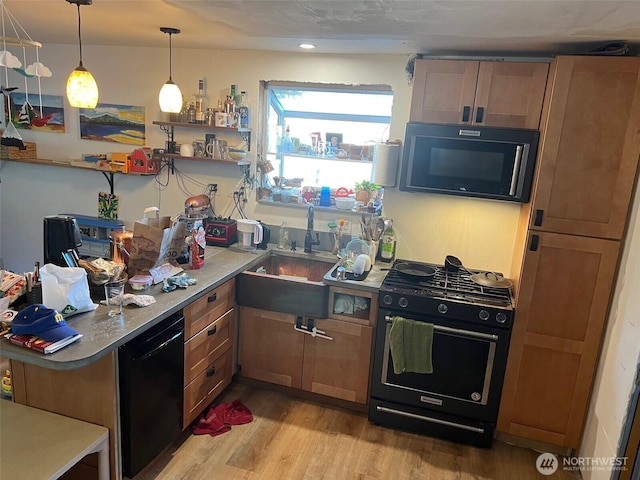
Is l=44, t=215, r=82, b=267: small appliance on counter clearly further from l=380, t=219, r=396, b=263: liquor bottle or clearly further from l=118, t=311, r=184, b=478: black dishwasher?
l=380, t=219, r=396, b=263: liquor bottle

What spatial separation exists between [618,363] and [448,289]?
91cm

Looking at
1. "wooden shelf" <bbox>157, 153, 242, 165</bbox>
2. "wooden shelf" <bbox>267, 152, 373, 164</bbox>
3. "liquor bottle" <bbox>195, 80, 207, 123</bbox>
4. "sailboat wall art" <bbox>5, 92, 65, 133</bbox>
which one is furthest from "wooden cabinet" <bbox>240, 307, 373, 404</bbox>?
"sailboat wall art" <bbox>5, 92, 65, 133</bbox>

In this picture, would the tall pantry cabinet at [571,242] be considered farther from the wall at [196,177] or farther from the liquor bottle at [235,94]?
the liquor bottle at [235,94]

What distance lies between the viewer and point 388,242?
322 centimetres

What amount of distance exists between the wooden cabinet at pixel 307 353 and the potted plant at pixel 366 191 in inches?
37.9

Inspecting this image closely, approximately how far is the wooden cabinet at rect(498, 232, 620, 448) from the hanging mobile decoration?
2715mm

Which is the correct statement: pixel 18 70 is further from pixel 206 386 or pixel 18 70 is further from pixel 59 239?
pixel 206 386

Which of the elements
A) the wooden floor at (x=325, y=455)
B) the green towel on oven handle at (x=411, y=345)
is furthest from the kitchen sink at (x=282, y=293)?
the wooden floor at (x=325, y=455)

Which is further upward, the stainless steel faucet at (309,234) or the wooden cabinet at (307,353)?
the stainless steel faucet at (309,234)

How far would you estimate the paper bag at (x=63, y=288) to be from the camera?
1.95 meters

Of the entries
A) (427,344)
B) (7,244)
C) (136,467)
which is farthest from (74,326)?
(7,244)

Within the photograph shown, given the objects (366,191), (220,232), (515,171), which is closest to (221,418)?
(220,232)

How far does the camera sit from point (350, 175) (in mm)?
3438

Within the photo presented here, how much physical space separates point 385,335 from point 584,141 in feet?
4.87
